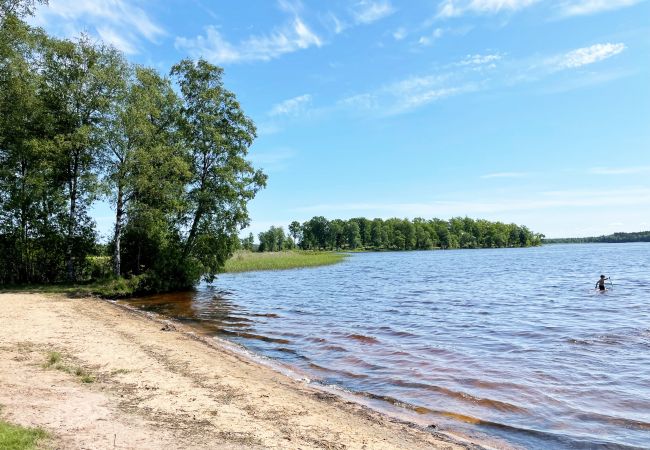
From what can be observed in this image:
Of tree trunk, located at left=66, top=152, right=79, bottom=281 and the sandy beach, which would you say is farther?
tree trunk, located at left=66, top=152, right=79, bottom=281

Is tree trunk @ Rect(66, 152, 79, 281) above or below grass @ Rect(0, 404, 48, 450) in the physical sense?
above

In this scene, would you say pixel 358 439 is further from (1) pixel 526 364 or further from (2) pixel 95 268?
(2) pixel 95 268

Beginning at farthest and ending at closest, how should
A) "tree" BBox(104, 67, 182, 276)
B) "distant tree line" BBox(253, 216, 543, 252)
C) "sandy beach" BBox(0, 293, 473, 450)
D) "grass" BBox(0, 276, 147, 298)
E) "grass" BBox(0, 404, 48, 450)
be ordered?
1. "distant tree line" BBox(253, 216, 543, 252)
2. "tree" BBox(104, 67, 182, 276)
3. "grass" BBox(0, 276, 147, 298)
4. "sandy beach" BBox(0, 293, 473, 450)
5. "grass" BBox(0, 404, 48, 450)

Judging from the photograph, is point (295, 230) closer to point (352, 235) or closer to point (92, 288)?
point (352, 235)

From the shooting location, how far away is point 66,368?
9875mm

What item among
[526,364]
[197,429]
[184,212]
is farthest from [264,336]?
[184,212]

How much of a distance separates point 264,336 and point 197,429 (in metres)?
11.0

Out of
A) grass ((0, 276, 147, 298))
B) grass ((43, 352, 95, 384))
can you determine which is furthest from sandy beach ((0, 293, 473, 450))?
grass ((0, 276, 147, 298))

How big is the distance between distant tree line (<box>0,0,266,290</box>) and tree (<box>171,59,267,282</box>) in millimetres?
105

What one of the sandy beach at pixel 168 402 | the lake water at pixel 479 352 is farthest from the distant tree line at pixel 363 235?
the sandy beach at pixel 168 402

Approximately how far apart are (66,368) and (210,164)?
25.1 m

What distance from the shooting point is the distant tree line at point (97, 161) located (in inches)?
988

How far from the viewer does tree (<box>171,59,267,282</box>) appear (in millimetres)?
32562

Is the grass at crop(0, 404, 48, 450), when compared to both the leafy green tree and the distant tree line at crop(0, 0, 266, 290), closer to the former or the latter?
the distant tree line at crop(0, 0, 266, 290)
